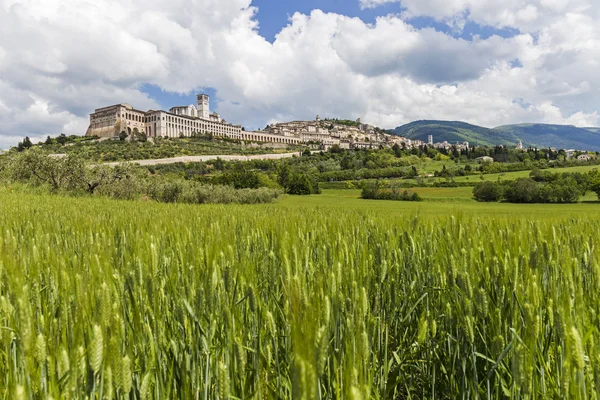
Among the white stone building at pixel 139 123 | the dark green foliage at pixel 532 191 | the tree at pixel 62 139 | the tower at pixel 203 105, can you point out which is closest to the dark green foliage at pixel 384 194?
the dark green foliage at pixel 532 191

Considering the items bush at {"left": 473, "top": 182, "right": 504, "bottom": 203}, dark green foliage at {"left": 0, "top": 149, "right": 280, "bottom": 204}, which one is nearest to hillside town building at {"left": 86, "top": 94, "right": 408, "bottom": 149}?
dark green foliage at {"left": 0, "top": 149, "right": 280, "bottom": 204}

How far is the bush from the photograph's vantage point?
48562 mm

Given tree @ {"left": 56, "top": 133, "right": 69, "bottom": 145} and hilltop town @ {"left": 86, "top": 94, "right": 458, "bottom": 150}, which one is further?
hilltop town @ {"left": 86, "top": 94, "right": 458, "bottom": 150}

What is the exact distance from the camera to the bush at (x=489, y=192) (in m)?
48.6

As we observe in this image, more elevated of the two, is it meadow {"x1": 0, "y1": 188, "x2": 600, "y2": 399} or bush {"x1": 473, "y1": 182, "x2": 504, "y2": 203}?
meadow {"x1": 0, "y1": 188, "x2": 600, "y2": 399}

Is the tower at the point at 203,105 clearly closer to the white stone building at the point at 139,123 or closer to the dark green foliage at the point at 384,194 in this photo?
the white stone building at the point at 139,123

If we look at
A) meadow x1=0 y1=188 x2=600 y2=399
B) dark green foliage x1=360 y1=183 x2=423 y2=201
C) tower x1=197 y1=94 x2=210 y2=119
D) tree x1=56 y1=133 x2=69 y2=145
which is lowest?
dark green foliage x1=360 y1=183 x2=423 y2=201

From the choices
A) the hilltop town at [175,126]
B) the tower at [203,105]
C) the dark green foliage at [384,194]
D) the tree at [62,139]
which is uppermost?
the tower at [203,105]

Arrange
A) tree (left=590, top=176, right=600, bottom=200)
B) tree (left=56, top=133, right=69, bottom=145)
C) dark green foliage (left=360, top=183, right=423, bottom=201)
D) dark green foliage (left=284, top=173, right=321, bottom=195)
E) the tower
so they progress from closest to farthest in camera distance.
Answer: tree (left=590, top=176, right=600, bottom=200)
dark green foliage (left=360, top=183, right=423, bottom=201)
dark green foliage (left=284, top=173, right=321, bottom=195)
tree (left=56, top=133, right=69, bottom=145)
the tower

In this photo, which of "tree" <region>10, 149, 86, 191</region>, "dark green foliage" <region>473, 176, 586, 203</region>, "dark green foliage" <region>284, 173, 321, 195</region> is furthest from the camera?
"dark green foliage" <region>284, 173, 321, 195</region>

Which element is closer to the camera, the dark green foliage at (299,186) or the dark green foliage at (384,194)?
the dark green foliage at (384,194)

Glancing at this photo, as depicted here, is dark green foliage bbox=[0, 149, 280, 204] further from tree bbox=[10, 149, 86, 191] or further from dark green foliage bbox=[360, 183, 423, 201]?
dark green foliage bbox=[360, 183, 423, 201]

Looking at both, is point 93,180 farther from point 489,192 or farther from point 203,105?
point 203,105

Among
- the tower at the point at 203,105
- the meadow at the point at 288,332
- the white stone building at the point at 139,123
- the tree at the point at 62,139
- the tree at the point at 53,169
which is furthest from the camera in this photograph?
the tower at the point at 203,105
